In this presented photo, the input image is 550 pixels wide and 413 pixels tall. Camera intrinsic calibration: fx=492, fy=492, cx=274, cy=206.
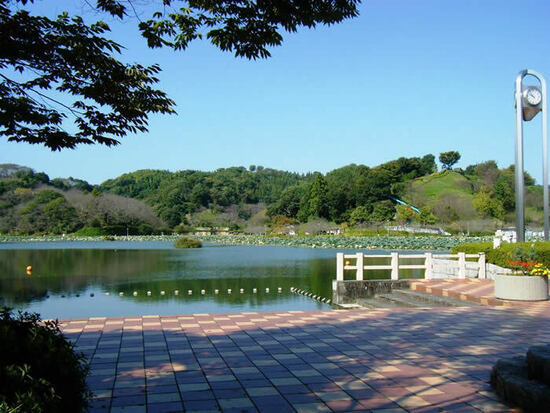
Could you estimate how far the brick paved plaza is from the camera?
3.41 m

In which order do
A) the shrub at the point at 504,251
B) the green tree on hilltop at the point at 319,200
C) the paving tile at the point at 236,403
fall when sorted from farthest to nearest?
the green tree on hilltop at the point at 319,200 < the shrub at the point at 504,251 < the paving tile at the point at 236,403

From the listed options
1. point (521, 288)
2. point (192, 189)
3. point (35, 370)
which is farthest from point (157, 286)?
point (192, 189)

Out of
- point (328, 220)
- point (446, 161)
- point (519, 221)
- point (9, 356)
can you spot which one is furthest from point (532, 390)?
point (446, 161)

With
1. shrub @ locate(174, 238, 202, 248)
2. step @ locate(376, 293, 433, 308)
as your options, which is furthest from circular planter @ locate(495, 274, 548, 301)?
shrub @ locate(174, 238, 202, 248)

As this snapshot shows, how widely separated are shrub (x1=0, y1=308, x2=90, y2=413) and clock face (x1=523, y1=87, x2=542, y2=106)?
13775 mm

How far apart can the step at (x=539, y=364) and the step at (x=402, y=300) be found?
6.02 m

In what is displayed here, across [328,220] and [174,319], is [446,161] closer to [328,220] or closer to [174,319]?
[328,220]

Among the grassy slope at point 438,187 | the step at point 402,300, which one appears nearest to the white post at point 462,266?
the step at point 402,300

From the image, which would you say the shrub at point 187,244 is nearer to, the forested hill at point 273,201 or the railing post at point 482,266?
the forested hill at point 273,201

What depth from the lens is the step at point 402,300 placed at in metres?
9.45

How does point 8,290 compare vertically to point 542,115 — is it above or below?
below

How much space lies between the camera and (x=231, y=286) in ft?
49.2

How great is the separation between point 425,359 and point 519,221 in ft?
32.5

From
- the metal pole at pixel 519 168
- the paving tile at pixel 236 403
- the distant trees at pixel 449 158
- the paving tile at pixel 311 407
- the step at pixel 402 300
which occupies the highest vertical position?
the distant trees at pixel 449 158
